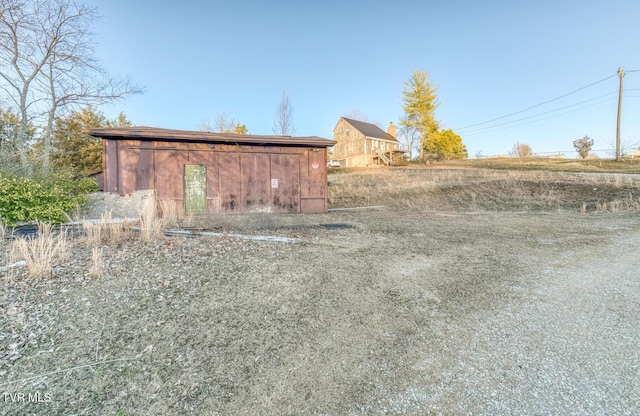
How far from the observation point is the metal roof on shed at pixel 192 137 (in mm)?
9148

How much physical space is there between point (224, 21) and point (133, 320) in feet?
45.4

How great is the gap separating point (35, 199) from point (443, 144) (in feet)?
110

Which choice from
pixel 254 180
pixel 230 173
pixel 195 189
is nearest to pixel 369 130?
pixel 254 180

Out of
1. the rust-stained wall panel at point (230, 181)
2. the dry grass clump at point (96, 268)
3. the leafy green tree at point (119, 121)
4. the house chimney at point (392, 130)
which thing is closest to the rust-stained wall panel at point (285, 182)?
the rust-stained wall panel at point (230, 181)

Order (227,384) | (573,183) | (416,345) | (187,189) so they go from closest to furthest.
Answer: (227,384)
(416,345)
(187,189)
(573,183)

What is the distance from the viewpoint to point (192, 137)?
32.1 feet

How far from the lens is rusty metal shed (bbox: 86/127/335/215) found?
9461 millimetres

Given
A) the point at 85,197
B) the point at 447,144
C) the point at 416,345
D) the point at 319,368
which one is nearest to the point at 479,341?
the point at 416,345

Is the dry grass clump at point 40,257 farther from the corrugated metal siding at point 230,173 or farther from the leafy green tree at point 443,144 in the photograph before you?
the leafy green tree at point 443,144

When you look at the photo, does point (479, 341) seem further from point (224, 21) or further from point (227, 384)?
point (224, 21)

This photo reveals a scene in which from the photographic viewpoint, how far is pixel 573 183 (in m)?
13.4

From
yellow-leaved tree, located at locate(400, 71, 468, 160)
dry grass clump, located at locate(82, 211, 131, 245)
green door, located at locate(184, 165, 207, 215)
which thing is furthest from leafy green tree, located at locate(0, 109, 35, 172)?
yellow-leaved tree, located at locate(400, 71, 468, 160)

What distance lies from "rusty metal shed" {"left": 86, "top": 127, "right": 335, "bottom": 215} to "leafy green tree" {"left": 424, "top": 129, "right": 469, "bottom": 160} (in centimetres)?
2487

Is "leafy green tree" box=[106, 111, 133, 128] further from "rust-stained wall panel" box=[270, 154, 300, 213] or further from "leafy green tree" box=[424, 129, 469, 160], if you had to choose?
"leafy green tree" box=[424, 129, 469, 160]
